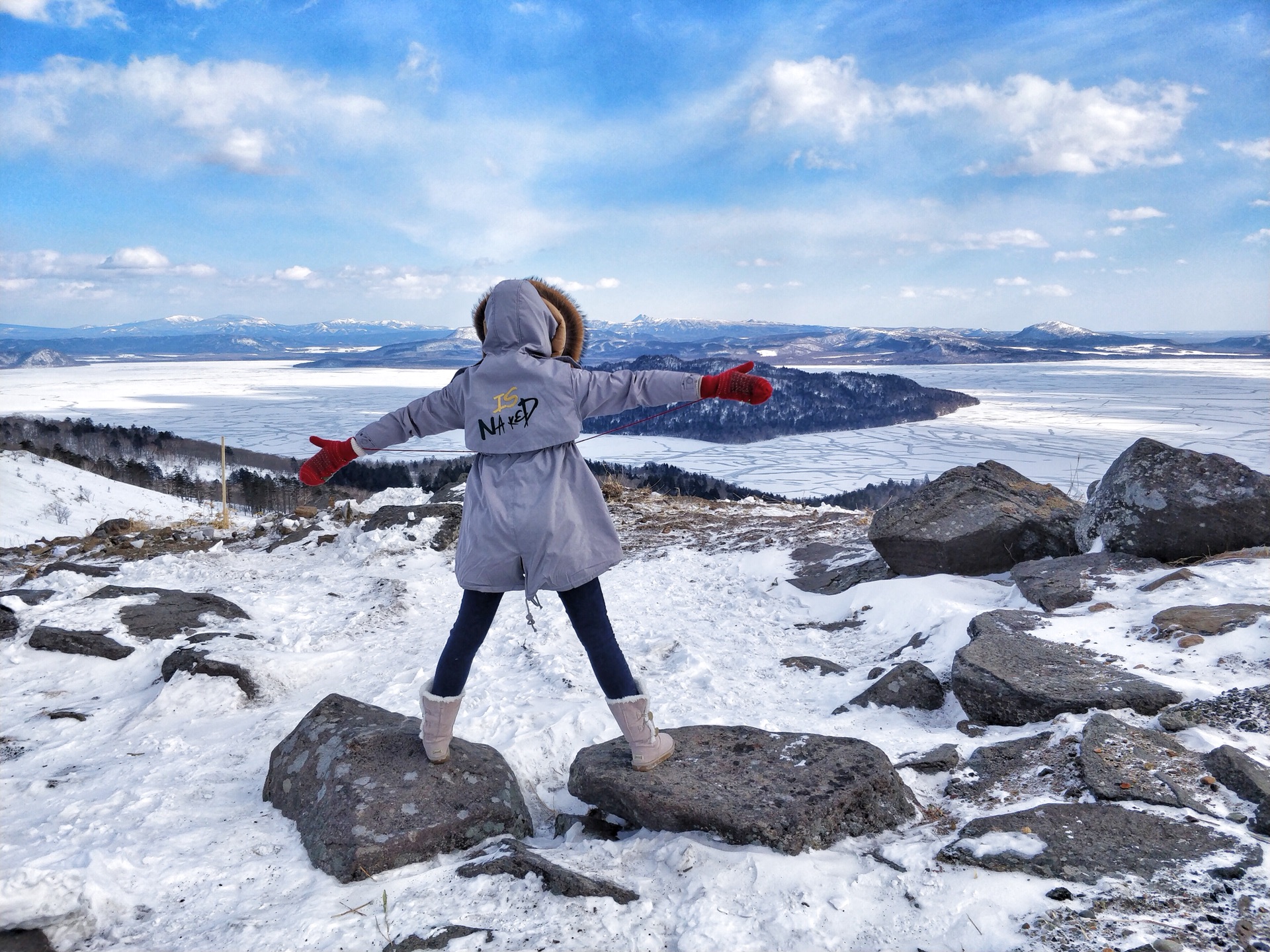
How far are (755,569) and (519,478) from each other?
500cm

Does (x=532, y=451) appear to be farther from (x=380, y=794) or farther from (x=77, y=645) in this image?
(x=77, y=645)

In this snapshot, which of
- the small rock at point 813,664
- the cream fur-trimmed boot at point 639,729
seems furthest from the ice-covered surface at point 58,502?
the cream fur-trimmed boot at point 639,729

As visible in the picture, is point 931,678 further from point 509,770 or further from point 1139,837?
point 509,770

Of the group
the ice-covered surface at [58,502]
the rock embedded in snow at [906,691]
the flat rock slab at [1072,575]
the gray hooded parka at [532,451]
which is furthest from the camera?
the ice-covered surface at [58,502]

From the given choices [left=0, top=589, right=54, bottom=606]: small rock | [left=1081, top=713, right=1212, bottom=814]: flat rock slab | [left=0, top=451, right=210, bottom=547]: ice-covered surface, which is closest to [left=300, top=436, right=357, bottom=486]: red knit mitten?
[left=1081, top=713, right=1212, bottom=814]: flat rock slab

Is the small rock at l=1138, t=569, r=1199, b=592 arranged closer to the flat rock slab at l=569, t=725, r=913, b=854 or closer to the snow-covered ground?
the snow-covered ground

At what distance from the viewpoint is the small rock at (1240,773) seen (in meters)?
2.26

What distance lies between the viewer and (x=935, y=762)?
2.94 m

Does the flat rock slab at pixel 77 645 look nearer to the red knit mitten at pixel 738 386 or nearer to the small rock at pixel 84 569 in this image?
the small rock at pixel 84 569

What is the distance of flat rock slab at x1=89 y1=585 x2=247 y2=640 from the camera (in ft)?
17.3

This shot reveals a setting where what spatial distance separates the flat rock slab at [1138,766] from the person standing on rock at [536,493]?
159cm

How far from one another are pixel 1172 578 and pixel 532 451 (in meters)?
4.17

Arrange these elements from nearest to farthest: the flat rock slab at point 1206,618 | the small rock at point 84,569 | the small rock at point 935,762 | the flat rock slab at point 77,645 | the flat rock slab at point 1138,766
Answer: the flat rock slab at point 1138,766 < the small rock at point 935,762 < the flat rock slab at point 1206,618 < the flat rock slab at point 77,645 < the small rock at point 84,569

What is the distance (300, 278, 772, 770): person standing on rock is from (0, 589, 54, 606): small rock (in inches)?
194
